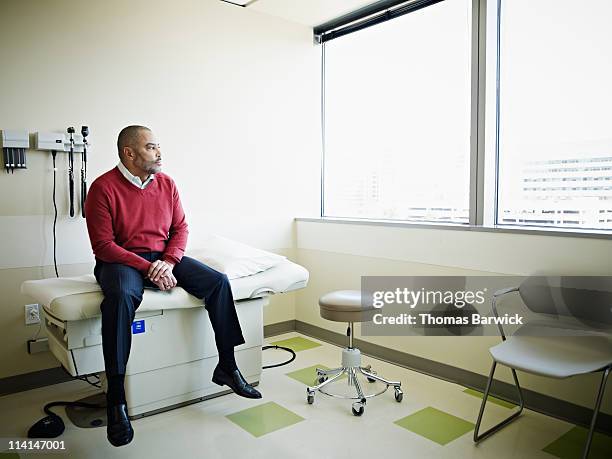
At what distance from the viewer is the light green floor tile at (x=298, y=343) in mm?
3951

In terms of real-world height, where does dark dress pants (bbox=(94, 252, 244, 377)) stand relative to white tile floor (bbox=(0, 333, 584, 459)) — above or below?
above

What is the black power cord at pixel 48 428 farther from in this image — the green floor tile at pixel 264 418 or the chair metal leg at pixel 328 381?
the chair metal leg at pixel 328 381

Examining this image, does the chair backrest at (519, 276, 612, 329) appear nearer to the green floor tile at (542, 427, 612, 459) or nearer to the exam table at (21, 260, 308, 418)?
the green floor tile at (542, 427, 612, 459)

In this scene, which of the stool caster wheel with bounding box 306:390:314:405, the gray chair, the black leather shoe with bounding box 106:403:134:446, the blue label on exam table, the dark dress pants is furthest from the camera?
the stool caster wheel with bounding box 306:390:314:405

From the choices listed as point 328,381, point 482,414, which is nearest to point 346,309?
point 328,381

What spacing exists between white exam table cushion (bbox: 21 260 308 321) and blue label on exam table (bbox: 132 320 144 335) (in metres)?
0.09

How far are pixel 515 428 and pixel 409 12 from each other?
277 cm

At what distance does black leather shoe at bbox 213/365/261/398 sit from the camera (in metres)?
2.77

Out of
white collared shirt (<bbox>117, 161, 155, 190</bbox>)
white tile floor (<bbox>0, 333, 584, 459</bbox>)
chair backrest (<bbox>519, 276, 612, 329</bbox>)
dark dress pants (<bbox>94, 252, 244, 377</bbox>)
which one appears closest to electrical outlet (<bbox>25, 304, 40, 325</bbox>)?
white tile floor (<bbox>0, 333, 584, 459</bbox>)

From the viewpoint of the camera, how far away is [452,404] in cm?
289

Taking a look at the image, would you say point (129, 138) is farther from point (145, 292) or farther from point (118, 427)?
point (118, 427)

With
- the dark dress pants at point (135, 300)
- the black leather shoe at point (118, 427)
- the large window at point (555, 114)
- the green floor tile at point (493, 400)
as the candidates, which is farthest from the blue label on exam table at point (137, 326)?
the large window at point (555, 114)

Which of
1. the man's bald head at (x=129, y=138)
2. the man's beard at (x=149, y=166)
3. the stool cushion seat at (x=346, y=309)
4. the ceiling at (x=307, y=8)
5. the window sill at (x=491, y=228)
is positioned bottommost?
the stool cushion seat at (x=346, y=309)

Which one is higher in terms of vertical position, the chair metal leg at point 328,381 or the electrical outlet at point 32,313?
the electrical outlet at point 32,313
